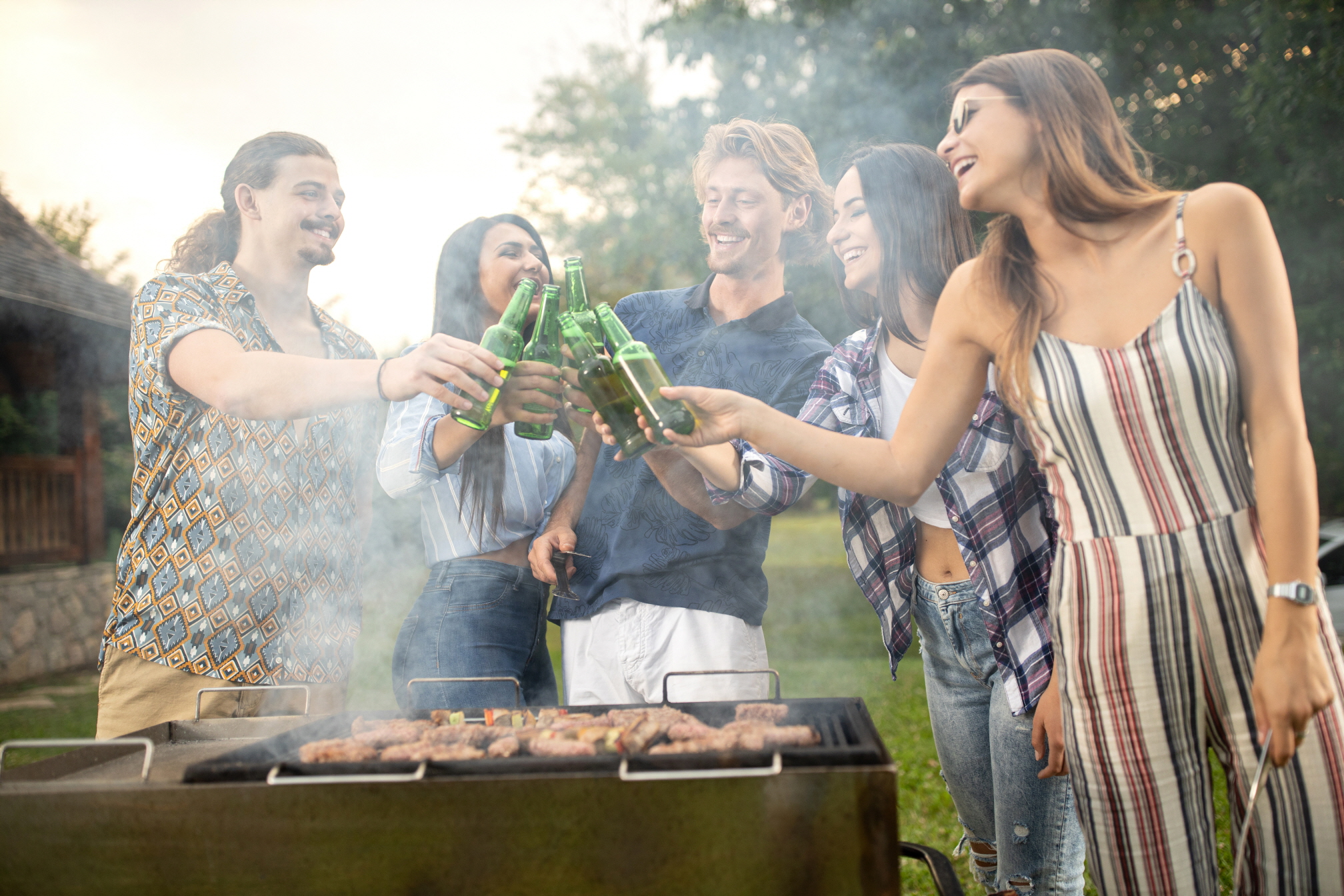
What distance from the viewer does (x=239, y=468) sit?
2.14m

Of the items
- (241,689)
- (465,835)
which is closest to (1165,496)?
(465,835)

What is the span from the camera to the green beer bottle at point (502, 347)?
180 centimetres

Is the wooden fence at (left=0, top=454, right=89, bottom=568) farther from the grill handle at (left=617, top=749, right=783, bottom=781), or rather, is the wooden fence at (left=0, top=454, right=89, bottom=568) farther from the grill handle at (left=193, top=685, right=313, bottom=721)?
the grill handle at (left=617, top=749, right=783, bottom=781)

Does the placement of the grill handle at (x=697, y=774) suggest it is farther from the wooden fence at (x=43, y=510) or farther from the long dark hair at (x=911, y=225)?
the wooden fence at (x=43, y=510)

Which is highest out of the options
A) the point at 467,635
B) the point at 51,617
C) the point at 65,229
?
the point at 65,229

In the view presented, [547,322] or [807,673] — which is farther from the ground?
[547,322]

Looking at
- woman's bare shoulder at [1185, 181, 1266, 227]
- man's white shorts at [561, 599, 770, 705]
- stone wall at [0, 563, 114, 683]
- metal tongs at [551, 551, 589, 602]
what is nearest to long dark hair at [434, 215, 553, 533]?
metal tongs at [551, 551, 589, 602]

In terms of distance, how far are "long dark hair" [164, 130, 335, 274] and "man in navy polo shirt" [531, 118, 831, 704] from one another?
3.66 ft

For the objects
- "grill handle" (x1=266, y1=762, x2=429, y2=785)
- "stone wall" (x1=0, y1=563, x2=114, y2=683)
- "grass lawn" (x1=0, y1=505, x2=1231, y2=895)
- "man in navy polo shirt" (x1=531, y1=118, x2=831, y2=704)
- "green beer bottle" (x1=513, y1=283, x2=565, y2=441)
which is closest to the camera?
"grill handle" (x1=266, y1=762, x2=429, y2=785)

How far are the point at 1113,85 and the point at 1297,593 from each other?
782 cm

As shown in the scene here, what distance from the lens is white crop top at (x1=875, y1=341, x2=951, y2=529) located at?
2.11 m

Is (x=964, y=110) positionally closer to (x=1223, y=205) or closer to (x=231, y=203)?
(x=1223, y=205)

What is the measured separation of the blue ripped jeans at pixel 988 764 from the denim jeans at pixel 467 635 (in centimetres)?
122

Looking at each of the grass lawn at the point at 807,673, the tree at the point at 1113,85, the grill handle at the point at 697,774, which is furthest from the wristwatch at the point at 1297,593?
the tree at the point at 1113,85
